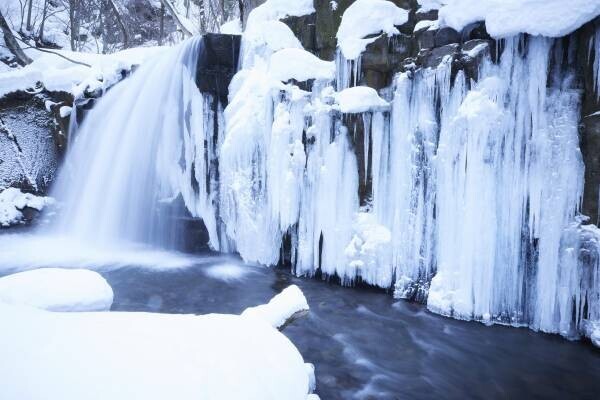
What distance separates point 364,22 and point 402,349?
4.37m

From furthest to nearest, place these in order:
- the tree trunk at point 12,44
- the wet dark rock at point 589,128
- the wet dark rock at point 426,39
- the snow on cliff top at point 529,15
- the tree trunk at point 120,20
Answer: the tree trunk at point 120,20 → the tree trunk at point 12,44 → the wet dark rock at point 426,39 → the wet dark rock at point 589,128 → the snow on cliff top at point 529,15

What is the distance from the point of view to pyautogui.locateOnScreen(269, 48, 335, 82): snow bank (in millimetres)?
5711

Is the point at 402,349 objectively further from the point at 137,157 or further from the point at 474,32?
the point at 137,157

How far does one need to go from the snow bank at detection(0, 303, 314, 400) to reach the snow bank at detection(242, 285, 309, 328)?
0.26m

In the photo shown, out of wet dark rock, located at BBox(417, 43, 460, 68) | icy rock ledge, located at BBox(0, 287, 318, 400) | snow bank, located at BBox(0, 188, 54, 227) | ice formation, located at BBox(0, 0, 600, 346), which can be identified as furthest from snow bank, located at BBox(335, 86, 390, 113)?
Answer: snow bank, located at BBox(0, 188, 54, 227)

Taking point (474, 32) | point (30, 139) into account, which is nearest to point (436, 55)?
point (474, 32)

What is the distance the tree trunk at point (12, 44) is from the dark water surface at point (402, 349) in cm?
930

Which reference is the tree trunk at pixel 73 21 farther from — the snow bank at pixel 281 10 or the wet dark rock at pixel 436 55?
the wet dark rock at pixel 436 55

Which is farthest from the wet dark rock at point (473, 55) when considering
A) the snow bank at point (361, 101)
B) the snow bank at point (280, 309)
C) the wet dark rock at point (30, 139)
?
the wet dark rock at point (30, 139)

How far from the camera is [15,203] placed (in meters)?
8.77

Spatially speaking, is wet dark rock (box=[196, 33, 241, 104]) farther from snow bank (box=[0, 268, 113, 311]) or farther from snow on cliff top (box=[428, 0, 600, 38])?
snow bank (box=[0, 268, 113, 311])

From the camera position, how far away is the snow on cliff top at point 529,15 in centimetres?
351

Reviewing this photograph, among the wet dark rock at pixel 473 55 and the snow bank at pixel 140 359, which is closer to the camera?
the snow bank at pixel 140 359

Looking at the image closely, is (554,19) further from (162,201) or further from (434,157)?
(162,201)
